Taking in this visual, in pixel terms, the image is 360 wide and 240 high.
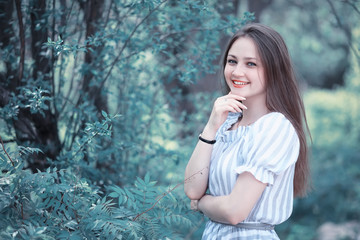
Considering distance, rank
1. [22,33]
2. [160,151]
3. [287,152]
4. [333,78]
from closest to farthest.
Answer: [287,152] → [22,33] → [160,151] → [333,78]

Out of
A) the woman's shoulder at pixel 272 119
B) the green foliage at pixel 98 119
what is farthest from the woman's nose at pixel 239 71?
the green foliage at pixel 98 119

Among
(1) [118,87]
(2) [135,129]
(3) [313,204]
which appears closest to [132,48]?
(1) [118,87]

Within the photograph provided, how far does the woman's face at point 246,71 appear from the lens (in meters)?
2.10

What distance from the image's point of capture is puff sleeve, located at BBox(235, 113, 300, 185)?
6.08 feet

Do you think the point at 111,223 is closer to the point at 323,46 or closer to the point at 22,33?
the point at 22,33

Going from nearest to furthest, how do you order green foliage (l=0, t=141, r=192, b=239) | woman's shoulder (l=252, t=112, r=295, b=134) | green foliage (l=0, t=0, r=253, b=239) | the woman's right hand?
green foliage (l=0, t=141, r=192, b=239)
green foliage (l=0, t=0, r=253, b=239)
woman's shoulder (l=252, t=112, r=295, b=134)
the woman's right hand

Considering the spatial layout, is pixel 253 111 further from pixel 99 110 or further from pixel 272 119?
pixel 99 110

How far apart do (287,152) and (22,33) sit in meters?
1.71

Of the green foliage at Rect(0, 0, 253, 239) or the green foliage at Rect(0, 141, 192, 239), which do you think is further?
the green foliage at Rect(0, 0, 253, 239)

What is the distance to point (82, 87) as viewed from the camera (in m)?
2.98

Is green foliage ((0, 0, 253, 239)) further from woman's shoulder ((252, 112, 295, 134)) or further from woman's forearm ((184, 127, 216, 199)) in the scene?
woman's shoulder ((252, 112, 295, 134))

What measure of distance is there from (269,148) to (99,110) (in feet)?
5.08

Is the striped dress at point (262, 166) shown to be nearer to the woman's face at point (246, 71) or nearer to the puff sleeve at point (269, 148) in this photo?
the puff sleeve at point (269, 148)

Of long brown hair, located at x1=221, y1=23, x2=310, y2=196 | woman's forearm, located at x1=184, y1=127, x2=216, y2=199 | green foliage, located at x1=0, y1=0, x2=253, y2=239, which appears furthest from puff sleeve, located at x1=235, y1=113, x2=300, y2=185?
green foliage, located at x1=0, y1=0, x2=253, y2=239
